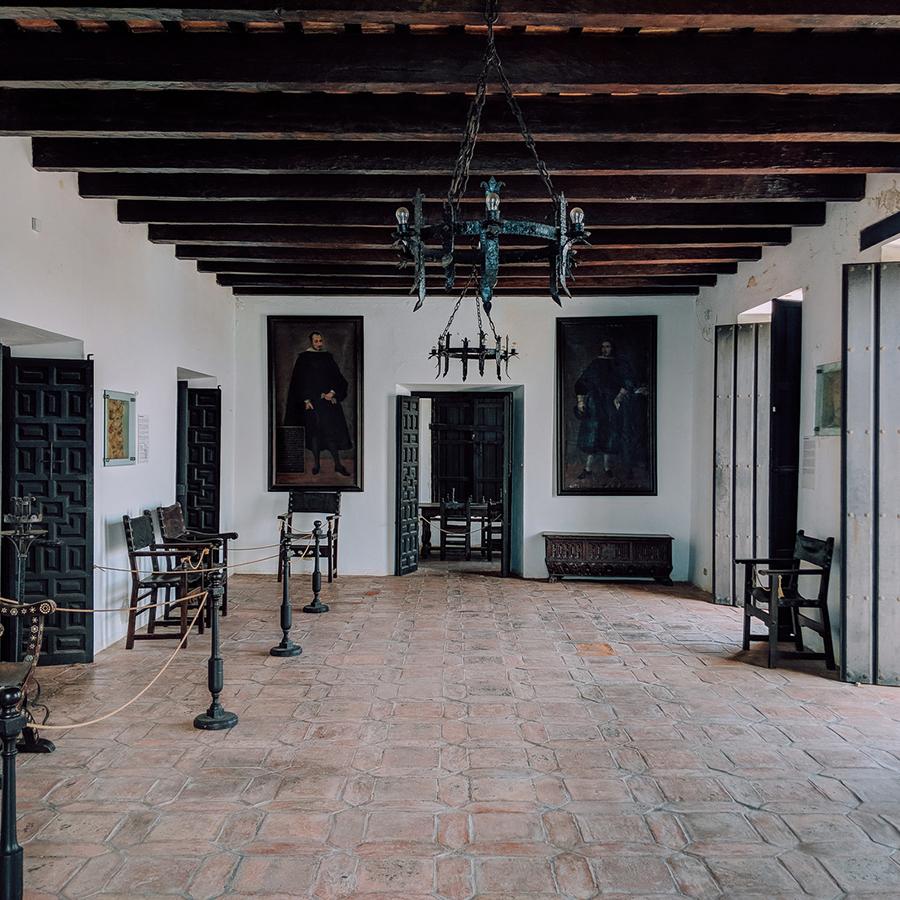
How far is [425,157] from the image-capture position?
5.07 m

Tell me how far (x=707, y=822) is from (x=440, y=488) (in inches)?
392

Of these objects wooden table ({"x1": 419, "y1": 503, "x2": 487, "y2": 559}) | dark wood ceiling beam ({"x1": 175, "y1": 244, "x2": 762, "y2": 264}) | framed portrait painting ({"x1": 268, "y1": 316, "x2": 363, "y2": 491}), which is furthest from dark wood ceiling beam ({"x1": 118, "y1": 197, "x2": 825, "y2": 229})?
wooden table ({"x1": 419, "y1": 503, "x2": 487, "y2": 559})

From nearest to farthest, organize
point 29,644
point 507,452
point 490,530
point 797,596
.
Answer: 1. point 29,644
2. point 797,596
3. point 507,452
4. point 490,530

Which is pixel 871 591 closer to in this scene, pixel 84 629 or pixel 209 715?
pixel 209 715

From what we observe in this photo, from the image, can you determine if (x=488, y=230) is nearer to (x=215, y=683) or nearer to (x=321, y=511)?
(x=215, y=683)

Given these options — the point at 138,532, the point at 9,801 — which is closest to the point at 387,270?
the point at 138,532

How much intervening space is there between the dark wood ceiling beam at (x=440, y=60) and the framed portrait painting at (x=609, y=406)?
560 centimetres

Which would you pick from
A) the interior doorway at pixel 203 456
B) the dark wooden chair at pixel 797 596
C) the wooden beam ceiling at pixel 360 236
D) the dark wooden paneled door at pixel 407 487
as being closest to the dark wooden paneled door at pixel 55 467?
the wooden beam ceiling at pixel 360 236

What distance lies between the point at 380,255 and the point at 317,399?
8.52ft

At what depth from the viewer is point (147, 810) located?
3492mm

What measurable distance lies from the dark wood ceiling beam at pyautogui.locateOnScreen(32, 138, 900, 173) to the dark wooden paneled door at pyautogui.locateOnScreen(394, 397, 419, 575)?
4724 mm

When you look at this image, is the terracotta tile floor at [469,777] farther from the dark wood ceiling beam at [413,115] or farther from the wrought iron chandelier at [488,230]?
the dark wood ceiling beam at [413,115]

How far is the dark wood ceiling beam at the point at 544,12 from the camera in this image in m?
3.33

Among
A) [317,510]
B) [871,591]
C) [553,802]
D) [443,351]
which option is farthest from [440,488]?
[553,802]
